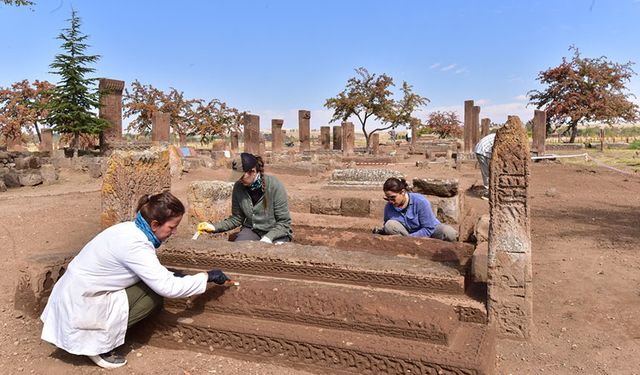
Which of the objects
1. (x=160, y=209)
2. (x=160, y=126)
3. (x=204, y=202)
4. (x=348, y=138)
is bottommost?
(x=204, y=202)

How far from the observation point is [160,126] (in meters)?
20.4

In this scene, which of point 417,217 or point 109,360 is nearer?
point 109,360

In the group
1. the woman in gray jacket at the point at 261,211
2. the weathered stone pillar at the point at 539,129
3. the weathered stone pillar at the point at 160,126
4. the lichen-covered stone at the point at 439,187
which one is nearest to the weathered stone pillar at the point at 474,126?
the weathered stone pillar at the point at 539,129

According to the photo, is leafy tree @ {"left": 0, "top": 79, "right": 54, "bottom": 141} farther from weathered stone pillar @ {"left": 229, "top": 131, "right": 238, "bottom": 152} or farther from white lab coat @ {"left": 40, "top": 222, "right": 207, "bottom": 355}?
white lab coat @ {"left": 40, "top": 222, "right": 207, "bottom": 355}

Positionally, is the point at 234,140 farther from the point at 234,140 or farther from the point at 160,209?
the point at 160,209

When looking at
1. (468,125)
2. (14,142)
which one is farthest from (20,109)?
(468,125)

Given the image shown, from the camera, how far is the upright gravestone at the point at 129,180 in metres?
4.62

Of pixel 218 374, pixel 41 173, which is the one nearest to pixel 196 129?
pixel 41 173

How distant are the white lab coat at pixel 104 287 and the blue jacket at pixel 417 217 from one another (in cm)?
271

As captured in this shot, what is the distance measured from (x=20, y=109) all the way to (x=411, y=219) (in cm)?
2925

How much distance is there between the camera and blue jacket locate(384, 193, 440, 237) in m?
5.04

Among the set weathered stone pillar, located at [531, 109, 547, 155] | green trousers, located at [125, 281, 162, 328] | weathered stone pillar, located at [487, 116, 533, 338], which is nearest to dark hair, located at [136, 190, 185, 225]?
green trousers, located at [125, 281, 162, 328]

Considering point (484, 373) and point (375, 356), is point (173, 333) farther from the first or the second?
point (484, 373)

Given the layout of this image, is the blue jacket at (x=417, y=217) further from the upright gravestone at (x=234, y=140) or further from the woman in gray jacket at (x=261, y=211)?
the upright gravestone at (x=234, y=140)
